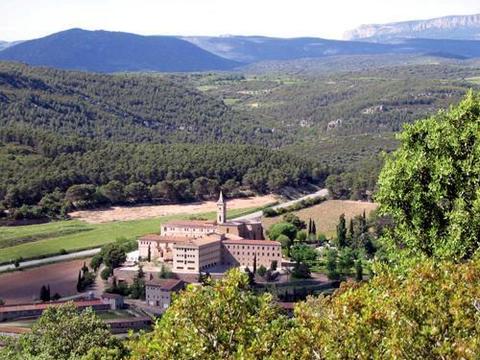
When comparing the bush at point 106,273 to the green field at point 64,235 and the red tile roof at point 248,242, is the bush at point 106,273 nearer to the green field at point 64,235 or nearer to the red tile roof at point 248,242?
the red tile roof at point 248,242

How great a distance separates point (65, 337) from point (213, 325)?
16281 mm

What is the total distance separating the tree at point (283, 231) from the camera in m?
72.1

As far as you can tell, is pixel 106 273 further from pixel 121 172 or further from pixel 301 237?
pixel 121 172

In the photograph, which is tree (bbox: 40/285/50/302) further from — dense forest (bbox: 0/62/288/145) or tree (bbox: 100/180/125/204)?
dense forest (bbox: 0/62/288/145)

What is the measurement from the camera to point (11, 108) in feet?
471

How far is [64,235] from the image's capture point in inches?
3029

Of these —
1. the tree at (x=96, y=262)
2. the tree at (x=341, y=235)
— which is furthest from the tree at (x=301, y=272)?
the tree at (x=96, y=262)

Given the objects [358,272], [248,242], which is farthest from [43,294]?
[358,272]

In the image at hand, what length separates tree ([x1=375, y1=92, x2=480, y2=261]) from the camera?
15.2m

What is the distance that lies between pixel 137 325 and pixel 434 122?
34397mm

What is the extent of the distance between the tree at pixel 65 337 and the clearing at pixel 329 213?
50.2 meters

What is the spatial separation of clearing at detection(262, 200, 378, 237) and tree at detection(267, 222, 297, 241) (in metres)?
4.97

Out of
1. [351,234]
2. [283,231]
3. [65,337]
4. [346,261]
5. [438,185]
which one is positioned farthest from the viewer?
[351,234]

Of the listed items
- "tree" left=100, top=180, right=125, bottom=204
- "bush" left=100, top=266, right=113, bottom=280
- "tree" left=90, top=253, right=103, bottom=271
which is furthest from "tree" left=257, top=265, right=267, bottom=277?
"tree" left=100, top=180, right=125, bottom=204
